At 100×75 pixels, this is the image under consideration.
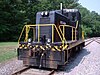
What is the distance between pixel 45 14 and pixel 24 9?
27.3m

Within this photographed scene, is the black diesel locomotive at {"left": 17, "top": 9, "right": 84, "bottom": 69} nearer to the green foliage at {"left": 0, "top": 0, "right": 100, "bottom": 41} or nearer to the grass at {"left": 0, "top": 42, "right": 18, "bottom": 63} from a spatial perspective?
the grass at {"left": 0, "top": 42, "right": 18, "bottom": 63}

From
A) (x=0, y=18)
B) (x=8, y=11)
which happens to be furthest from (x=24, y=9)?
(x=0, y=18)

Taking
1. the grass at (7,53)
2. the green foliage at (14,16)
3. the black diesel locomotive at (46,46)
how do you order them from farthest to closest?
the green foliage at (14,16) → the grass at (7,53) → the black diesel locomotive at (46,46)

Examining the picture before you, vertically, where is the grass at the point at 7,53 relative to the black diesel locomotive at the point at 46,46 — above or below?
below

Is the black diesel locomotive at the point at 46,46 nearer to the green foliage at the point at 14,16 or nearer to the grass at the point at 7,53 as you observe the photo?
the grass at the point at 7,53

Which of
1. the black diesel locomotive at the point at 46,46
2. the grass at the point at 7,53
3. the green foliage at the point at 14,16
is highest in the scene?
the green foliage at the point at 14,16

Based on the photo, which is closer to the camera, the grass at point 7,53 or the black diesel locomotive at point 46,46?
the black diesel locomotive at point 46,46

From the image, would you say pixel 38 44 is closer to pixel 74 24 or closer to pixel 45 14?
pixel 45 14

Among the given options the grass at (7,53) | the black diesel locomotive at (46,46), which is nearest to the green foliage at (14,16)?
the grass at (7,53)

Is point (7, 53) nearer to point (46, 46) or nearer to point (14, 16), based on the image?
point (46, 46)

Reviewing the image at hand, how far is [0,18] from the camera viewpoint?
29.8m

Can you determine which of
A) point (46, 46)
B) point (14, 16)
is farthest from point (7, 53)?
point (14, 16)

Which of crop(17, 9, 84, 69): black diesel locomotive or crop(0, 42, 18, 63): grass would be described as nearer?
crop(17, 9, 84, 69): black diesel locomotive

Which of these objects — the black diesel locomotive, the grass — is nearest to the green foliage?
the grass
